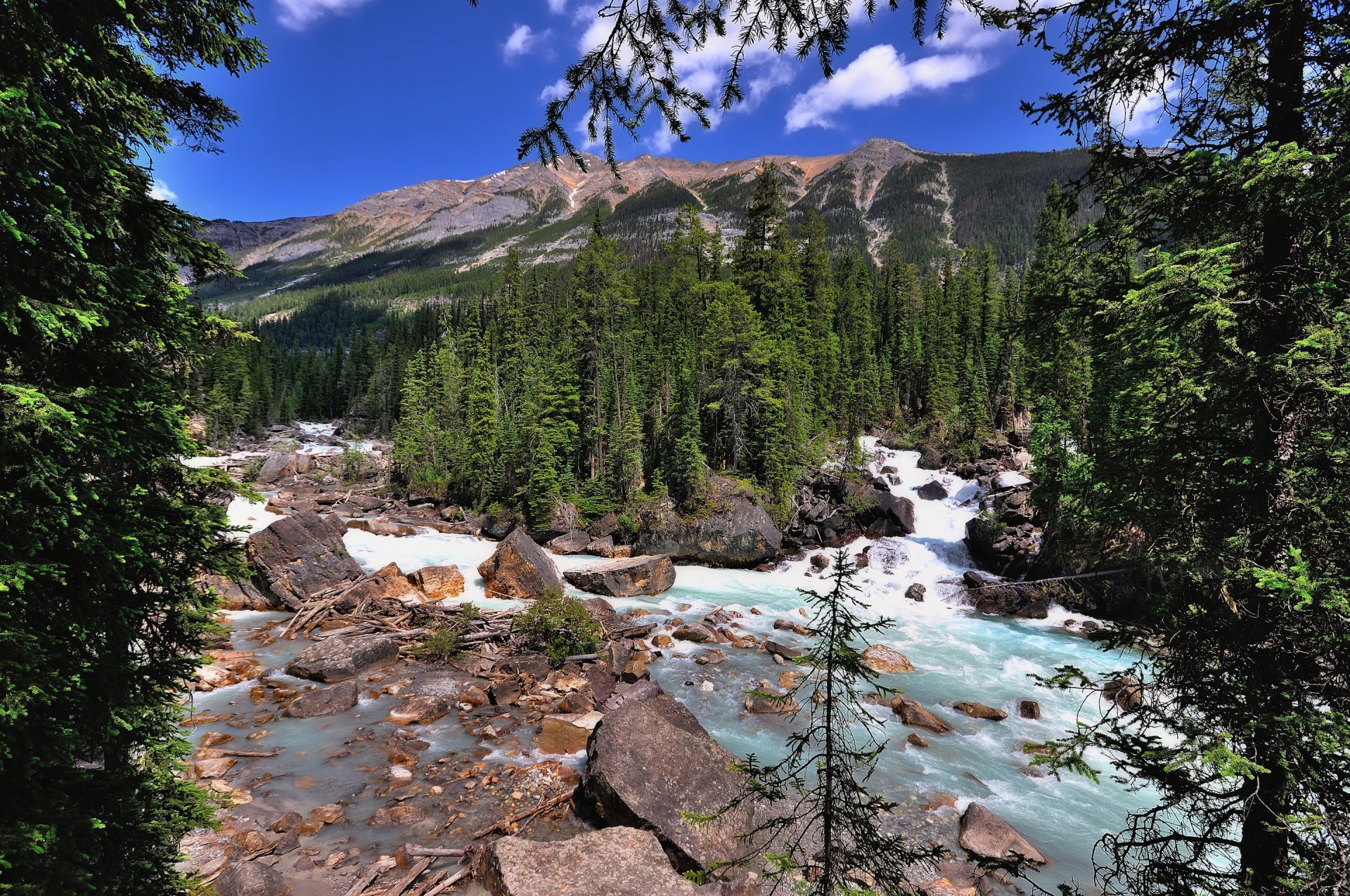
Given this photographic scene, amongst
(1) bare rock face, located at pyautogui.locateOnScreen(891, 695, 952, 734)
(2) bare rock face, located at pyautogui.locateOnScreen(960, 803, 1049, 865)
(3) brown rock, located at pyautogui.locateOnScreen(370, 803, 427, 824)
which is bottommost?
(1) bare rock face, located at pyautogui.locateOnScreen(891, 695, 952, 734)

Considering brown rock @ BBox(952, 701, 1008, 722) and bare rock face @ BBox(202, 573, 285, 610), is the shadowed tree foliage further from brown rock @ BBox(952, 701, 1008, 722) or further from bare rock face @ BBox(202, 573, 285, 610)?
brown rock @ BBox(952, 701, 1008, 722)

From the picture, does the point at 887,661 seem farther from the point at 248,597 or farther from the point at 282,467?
the point at 282,467

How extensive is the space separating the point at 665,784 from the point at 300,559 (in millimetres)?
16308

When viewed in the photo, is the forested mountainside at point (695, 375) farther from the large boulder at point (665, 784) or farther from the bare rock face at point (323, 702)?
the large boulder at point (665, 784)

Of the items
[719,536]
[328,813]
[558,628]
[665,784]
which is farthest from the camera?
[719,536]

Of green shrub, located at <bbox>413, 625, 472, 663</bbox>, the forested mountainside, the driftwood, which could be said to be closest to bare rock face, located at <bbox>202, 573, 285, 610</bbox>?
green shrub, located at <bbox>413, 625, 472, 663</bbox>

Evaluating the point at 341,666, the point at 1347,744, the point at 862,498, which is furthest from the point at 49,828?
the point at 862,498

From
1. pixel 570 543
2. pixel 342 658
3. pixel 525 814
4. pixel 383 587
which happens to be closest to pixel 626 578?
pixel 570 543

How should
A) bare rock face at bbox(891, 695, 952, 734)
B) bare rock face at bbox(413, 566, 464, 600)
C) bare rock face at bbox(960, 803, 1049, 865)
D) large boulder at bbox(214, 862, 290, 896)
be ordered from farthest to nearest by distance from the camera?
1. bare rock face at bbox(413, 566, 464, 600)
2. bare rock face at bbox(891, 695, 952, 734)
3. bare rock face at bbox(960, 803, 1049, 865)
4. large boulder at bbox(214, 862, 290, 896)

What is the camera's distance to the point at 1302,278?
12.3ft

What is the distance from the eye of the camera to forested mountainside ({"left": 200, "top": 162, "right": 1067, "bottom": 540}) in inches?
1352

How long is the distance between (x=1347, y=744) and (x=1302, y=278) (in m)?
3.03

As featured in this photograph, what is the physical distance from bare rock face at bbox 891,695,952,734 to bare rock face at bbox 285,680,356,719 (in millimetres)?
12776

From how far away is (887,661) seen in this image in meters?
16.6
